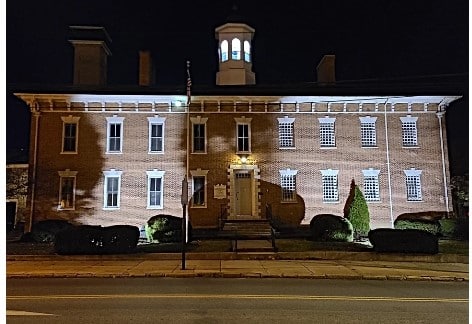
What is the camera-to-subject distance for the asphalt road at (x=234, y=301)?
7.16 metres

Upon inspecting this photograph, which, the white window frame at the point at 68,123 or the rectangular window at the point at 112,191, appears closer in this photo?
the rectangular window at the point at 112,191

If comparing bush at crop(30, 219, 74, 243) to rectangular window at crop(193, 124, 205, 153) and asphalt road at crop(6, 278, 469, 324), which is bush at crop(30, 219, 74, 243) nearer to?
rectangular window at crop(193, 124, 205, 153)

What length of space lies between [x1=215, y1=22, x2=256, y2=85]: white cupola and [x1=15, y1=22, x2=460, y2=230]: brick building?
159 inches

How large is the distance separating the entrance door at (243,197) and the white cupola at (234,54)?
277 inches

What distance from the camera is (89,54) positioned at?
28625mm

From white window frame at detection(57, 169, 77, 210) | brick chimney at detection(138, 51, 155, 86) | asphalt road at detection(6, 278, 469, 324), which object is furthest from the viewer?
brick chimney at detection(138, 51, 155, 86)

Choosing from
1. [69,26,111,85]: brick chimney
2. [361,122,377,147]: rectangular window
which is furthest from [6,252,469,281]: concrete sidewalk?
[69,26,111,85]: brick chimney

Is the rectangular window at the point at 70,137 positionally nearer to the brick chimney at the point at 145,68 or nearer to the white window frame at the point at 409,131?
the brick chimney at the point at 145,68

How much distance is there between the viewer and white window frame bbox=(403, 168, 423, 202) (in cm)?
2509

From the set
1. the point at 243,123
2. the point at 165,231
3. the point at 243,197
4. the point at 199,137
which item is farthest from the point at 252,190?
the point at 165,231

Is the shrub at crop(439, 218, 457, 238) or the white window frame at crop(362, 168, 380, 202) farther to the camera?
the white window frame at crop(362, 168, 380, 202)

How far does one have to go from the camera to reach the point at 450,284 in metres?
11.5

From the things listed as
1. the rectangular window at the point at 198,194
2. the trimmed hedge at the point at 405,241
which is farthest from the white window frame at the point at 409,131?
the rectangular window at the point at 198,194

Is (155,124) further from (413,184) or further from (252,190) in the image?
(413,184)
